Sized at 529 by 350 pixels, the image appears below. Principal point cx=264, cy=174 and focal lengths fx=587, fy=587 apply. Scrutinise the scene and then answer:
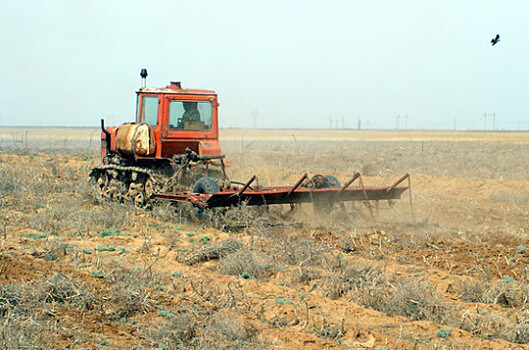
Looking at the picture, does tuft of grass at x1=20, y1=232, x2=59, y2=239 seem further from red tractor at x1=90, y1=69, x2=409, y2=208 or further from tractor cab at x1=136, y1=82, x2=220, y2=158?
tractor cab at x1=136, y1=82, x2=220, y2=158

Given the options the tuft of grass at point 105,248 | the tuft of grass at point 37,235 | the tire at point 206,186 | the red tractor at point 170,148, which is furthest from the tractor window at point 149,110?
the tuft of grass at point 105,248

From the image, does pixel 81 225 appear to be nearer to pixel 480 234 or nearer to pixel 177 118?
pixel 177 118

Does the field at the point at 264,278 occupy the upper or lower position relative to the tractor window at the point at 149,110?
lower

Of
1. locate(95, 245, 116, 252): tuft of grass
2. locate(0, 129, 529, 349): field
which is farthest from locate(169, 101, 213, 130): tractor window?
locate(95, 245, 116, 252): tuft of grass

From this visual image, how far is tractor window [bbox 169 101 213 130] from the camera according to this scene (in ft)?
41.2

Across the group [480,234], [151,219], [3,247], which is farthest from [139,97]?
[480,234]

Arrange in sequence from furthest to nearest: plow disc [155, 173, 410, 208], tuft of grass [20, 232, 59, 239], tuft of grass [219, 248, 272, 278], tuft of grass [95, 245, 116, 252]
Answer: plow disc [155, 173, 410, 208], tuft of grass [20, 232, 59, 239], tuft of grass [95, 245, 116, 252], tuft of grass [219, 248, 272, 278]

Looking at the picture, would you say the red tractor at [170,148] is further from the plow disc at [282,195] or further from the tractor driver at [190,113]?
the plow disc at [282,195]

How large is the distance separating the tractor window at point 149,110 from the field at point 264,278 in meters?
1.89

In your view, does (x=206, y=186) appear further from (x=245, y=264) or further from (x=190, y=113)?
(x=245, y=264)

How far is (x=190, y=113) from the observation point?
12.8m

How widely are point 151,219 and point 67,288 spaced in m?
5.60

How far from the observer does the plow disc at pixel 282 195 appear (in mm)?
10461

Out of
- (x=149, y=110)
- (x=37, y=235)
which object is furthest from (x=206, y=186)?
(x=37, y=235)
